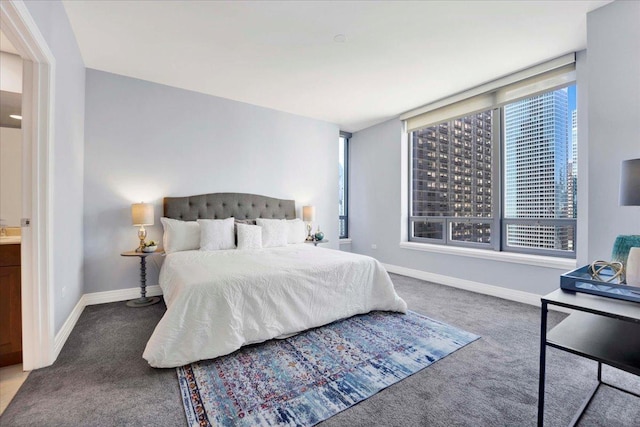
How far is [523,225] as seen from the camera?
12.0 feet

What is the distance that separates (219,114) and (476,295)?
4451 mm

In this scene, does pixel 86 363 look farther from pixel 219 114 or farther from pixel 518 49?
pixel 518 49

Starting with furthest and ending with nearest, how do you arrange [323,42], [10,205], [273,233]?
[273,233] → [323,42] → [10,205]

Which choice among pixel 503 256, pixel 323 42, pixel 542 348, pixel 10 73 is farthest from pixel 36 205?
pixel 503 256

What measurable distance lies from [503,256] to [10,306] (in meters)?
4.81

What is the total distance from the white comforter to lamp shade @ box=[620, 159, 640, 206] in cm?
190

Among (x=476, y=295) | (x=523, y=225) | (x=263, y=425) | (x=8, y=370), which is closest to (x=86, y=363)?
(x=8, y=370)

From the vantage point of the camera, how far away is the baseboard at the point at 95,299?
7.94ft

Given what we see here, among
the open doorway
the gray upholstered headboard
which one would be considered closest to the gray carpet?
the open doorway

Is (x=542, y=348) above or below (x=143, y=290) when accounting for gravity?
above

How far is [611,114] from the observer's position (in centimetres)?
239

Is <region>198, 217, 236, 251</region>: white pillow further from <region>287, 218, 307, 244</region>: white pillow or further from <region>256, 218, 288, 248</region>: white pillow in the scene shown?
<region>287, 218, 307, 244</region>: white pillow

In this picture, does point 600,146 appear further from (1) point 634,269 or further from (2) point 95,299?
(2) point 95,299

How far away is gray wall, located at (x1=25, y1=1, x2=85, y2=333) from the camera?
Answer: 2.12 meters
